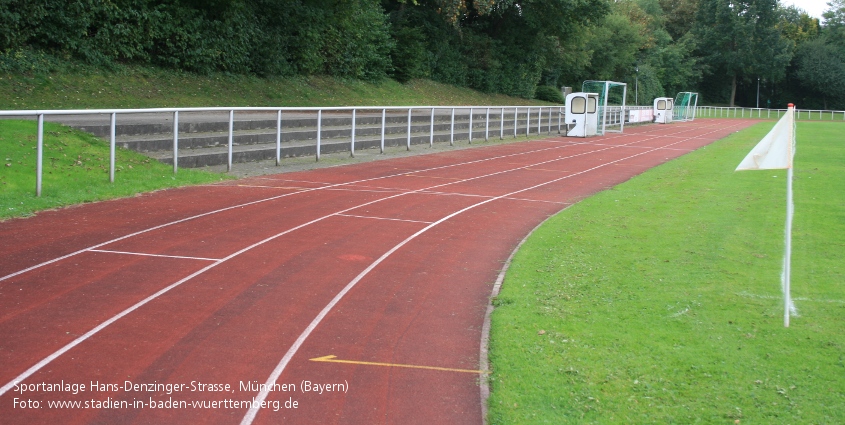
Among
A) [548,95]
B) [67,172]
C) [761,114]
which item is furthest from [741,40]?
[67,172]

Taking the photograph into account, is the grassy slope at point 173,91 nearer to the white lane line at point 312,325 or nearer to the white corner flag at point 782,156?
the white lane line at point 312,325

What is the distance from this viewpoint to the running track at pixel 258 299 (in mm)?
5473

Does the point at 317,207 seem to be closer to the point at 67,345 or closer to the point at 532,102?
the point at 67,345

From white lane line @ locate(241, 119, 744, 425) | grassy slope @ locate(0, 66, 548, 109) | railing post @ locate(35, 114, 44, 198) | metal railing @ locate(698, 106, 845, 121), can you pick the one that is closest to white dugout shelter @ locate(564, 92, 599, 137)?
grassy slope @ locate(0, 66, 548, 109)

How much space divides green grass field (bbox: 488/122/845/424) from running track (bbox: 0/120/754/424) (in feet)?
1.49

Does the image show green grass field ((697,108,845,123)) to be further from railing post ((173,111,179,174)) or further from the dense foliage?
railing post ((173,111,179,174))

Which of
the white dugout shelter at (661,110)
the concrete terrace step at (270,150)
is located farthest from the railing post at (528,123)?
the white dugout shelter at (661,110)

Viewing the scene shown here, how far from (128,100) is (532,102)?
35994mm

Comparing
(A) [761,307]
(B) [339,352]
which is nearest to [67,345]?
(B) [339,352]

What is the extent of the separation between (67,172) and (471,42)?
3753cm

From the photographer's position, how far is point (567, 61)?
5647 centimetres

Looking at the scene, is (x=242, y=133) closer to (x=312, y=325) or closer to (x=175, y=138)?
(x=175, y=138)

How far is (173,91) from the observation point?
2461cm

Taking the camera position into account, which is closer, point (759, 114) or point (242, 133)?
point (242, 133)
